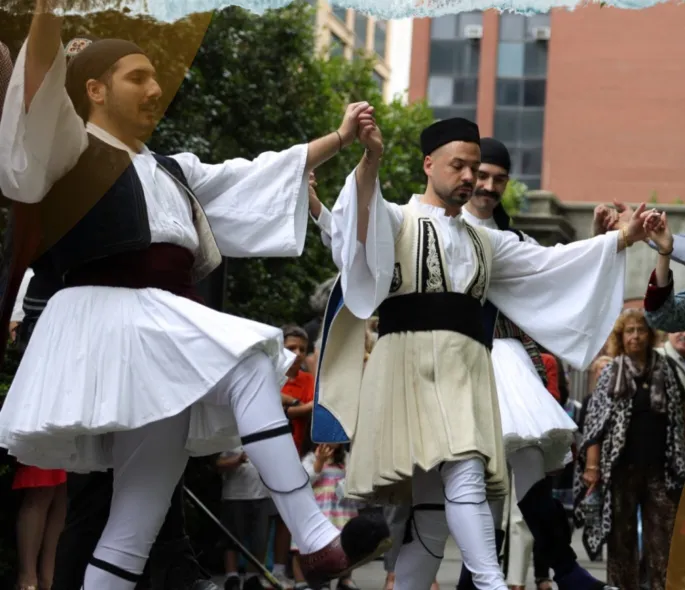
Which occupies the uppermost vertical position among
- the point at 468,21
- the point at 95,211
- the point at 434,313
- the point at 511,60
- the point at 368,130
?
the point at 468,21

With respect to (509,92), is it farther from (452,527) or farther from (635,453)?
(452,527)

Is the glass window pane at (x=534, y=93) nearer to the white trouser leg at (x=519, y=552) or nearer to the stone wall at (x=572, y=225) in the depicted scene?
the stone wall at (x=572, y=225)

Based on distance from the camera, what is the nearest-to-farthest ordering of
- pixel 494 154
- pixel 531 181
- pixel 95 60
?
pixel 95 60 < pixel 494 154 < pixel 531 181

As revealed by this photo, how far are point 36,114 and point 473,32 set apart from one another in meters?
61.3

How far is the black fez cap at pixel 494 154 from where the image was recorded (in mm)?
6910

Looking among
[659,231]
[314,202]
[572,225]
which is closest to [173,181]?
[314,202]

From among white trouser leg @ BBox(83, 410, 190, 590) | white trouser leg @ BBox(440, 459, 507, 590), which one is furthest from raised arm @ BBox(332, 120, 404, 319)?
white trouser leg @ BBox(83, 410, 190, 590)

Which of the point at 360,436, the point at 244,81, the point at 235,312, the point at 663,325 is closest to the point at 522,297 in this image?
the point at 663,325

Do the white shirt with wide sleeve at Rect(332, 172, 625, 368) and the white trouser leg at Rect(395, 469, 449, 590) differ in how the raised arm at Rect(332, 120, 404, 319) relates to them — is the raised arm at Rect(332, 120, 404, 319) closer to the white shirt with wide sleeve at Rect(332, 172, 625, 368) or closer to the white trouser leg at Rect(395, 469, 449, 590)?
the white shirt with wide sleeve at Rect(332, 172, 625, 368)

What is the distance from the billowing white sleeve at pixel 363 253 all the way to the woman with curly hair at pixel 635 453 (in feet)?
12.2

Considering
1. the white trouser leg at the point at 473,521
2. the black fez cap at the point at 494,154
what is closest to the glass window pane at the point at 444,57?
the black fez cap at the point at 494,154

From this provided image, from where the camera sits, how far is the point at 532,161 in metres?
64.6

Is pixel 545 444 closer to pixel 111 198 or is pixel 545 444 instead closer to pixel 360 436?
pixel 360 436

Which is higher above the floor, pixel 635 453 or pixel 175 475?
pixel 175 475
